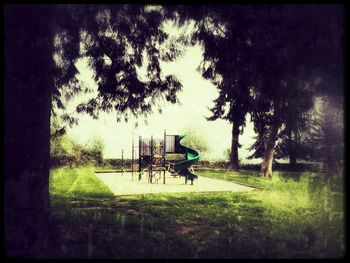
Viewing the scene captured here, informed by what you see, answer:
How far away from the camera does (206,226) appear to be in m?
7.91

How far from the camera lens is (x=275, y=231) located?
24.5 ft

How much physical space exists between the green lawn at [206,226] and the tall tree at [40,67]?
83 cm

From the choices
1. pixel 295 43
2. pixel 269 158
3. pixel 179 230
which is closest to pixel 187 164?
pixel 269 158

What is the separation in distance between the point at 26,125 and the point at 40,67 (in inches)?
37.1

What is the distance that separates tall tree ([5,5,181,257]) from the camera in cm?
506

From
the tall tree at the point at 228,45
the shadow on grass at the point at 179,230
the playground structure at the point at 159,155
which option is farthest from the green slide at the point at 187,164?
the tall tree at the point at 228,45

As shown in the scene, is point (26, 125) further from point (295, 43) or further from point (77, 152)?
point (77, 152)

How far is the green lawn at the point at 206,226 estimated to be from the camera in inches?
235

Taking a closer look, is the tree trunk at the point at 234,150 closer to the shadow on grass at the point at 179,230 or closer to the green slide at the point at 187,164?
the green slide at the point at 187,164

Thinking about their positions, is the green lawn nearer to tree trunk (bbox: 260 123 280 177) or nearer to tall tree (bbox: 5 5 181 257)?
tall tree (bbox: 5 5 181 257)

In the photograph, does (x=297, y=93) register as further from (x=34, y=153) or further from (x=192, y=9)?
(x=34, y=153)

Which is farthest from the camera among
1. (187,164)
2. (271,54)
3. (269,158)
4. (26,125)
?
(269,158)

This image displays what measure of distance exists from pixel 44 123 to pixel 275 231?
5195 millimetres

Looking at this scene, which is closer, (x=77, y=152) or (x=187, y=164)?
(x=187, y=164)
